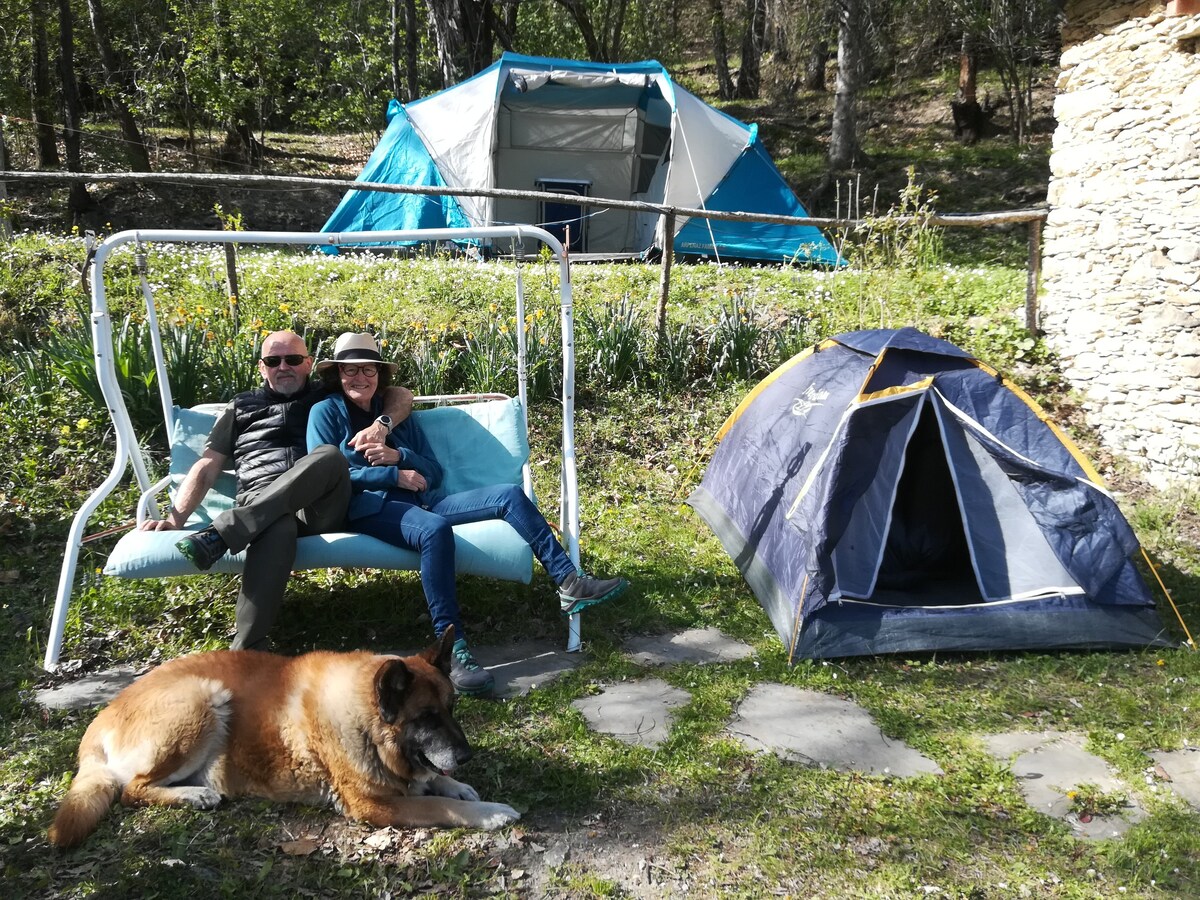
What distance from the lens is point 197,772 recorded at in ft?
9.32

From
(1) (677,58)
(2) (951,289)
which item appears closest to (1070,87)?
(2) (951,289)

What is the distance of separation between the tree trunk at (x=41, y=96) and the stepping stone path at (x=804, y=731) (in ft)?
51.0

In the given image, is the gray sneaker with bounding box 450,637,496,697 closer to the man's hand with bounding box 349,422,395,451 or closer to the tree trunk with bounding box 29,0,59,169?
the man's hand with bounding box 349,422,395,451

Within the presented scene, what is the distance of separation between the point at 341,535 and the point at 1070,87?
7002 millimetres

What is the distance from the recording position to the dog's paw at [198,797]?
2762mm

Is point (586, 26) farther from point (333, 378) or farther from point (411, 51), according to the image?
point (333, 378)

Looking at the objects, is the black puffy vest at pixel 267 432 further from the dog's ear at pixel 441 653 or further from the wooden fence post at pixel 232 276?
the wooden fence post at pixel 232 276

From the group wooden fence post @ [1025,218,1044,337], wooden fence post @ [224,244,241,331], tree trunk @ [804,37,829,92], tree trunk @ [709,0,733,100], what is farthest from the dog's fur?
tree trunk @ [804,37,829,92]

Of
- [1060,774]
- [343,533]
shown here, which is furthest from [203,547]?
[1060,774]

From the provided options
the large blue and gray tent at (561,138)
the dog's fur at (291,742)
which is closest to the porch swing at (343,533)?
the dog's fur at (291,742)

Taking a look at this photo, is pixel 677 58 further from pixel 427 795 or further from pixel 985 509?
pixel 427 795

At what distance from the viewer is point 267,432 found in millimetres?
3980

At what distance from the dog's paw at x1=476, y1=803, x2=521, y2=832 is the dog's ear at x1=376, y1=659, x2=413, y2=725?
0.45 meters

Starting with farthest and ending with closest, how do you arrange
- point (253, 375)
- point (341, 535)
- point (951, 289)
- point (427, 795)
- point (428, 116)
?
point (428, 116) → point (951, 289) → point (253, 375) → point (341, 535) → point (427, 795)
